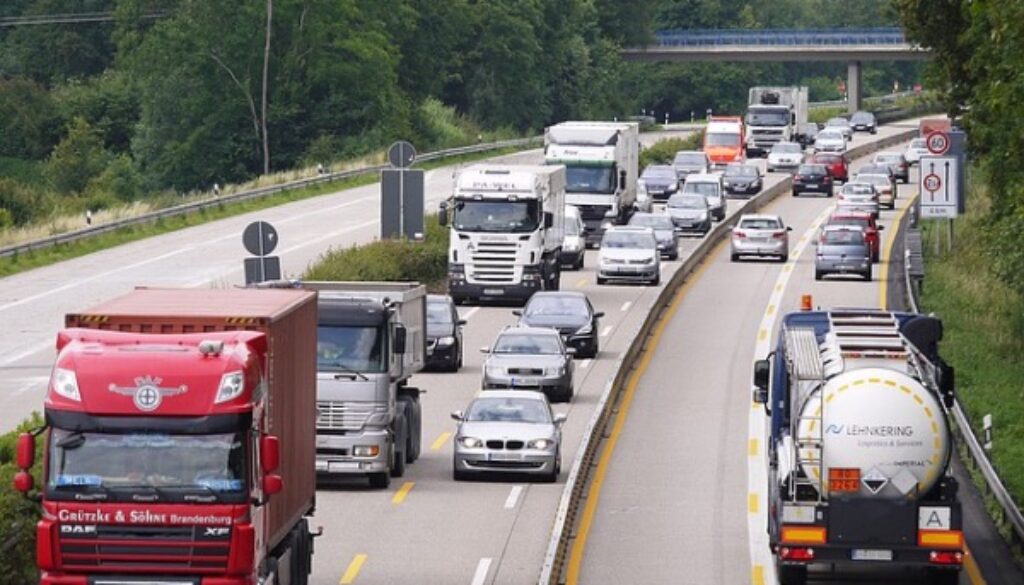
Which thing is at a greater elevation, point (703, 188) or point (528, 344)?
point (703, 188)

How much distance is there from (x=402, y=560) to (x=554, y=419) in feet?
22.9

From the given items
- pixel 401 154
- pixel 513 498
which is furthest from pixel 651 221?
pixel 513 498

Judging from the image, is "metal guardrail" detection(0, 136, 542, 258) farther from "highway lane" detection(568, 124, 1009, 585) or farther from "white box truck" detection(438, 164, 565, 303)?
"highway lane" detection(568, 124, 1009, 585)

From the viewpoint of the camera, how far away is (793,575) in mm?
26391

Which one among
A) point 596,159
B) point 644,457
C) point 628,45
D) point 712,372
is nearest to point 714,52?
point 628,45

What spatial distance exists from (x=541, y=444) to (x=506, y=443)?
1.81 feet

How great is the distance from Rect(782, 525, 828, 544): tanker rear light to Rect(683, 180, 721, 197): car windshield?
54551mm

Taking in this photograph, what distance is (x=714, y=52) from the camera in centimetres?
15262

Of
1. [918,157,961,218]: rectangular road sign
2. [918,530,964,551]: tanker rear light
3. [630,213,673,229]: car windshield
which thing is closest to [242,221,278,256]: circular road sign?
[918,530,964,551]: tanker rear light

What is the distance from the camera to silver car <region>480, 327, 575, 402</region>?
4178cm

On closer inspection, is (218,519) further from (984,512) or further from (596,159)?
(596,159)

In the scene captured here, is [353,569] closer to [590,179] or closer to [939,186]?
[939,186]

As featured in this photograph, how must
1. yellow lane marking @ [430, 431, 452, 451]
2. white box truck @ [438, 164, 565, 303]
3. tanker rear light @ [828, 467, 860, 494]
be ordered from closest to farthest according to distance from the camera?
tanker rear light @ [828, 467, 860, 494]
yellow lane marking @ [430, 431, 452, 451]
white box truck @ [438, 164, 565, 303]

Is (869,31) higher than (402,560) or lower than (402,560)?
higher
